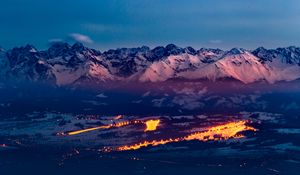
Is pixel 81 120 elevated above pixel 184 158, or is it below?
above

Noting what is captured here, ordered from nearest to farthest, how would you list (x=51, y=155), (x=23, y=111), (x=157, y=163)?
1. (x=157, y=163)
2. (x=51, y=155)
3. (x=23, y=111)

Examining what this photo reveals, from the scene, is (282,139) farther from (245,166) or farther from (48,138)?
(48,138)

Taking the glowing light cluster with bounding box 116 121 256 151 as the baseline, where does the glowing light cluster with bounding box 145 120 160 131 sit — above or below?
above

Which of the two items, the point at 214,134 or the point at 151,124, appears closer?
the point at 214,134

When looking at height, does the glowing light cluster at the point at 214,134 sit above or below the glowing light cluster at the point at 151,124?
below

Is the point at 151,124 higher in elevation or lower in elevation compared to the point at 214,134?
higher

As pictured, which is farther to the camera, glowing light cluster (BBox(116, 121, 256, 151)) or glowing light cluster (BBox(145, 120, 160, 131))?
glowing light cluster (BBox(145, 120, 160, 131))

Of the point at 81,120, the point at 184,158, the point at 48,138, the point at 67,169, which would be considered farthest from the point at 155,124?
the point at 67,169

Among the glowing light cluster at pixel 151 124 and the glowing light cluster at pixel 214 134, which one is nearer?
the glowing light cluster at pixel 214 134
